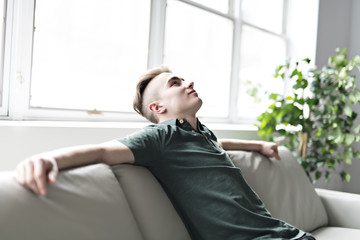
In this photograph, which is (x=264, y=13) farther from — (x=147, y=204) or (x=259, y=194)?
(x=147, y=204)

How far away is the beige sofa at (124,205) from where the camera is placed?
3.14 feet

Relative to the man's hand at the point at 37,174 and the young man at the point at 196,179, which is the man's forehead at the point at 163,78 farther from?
the man's hand at the point at 37,174

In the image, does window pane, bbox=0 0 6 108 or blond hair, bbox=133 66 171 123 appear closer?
blond hair, bbox=133 66 171 123

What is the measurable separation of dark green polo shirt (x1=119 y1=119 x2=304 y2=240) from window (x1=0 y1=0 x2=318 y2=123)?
83 cm

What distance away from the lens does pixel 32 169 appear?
3.12 ft

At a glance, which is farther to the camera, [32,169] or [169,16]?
[169,16]

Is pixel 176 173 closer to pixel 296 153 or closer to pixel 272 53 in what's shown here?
pixel 296 153

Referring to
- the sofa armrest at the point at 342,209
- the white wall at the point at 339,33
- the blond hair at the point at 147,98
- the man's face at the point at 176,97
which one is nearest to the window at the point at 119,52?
the white wall at the point at 339,33

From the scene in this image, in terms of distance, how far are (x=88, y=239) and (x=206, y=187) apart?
Result: 19.5 inches

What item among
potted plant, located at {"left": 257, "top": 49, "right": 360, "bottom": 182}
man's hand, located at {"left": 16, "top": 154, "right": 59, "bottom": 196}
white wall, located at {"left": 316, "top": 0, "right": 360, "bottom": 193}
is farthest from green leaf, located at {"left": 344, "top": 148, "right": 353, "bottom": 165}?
man's hand, located at {"left": 16, "top": 154, "right": 59, "bottom": 196}

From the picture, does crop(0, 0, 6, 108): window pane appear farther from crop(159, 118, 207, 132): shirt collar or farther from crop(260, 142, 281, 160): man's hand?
crop(260, 142, 281, 160): man's hand

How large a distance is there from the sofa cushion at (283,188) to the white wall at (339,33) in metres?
1.83

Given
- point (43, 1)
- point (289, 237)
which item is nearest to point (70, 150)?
point (289, 237)

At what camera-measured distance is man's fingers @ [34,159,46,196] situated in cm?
94
